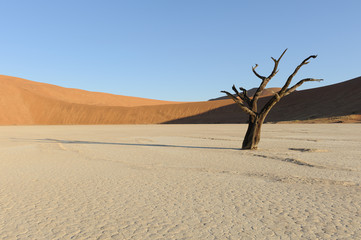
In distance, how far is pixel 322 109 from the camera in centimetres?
Answer: 4538

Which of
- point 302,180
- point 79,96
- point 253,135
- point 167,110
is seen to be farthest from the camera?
point 79,96

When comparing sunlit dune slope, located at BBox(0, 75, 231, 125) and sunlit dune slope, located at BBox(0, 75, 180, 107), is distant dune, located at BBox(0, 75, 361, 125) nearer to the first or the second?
sunlit dune slope, located at BBox(0, 75, 231, 125)

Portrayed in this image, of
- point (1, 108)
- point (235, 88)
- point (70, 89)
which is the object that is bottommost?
point (235, 88)

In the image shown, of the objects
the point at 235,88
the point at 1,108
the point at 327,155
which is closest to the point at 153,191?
the point at 327,155

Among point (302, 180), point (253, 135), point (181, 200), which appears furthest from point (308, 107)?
point (181, 200)

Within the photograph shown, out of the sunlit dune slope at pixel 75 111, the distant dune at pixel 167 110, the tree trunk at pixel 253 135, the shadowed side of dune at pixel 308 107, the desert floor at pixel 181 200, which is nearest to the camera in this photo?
the desert floor at pixel 181 200

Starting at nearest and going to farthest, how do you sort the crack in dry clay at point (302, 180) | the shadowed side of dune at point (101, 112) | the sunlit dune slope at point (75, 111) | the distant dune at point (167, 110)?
1. the crack in dry clay at point (302, 180)
2. the distant dune at point (167, 110)
3. the sunlit dune slope at point (75, 111)
4. the shadowed side of dune at point (101, 112)

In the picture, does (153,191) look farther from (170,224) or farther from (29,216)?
(29,216)

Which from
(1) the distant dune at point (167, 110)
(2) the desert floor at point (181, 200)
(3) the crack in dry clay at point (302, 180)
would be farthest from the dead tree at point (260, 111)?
(1) the distant dune at point (167, 110)

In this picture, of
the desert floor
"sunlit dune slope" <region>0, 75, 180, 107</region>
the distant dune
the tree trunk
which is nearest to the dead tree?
the tree trunk

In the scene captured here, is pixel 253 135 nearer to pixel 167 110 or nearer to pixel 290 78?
pixel 290 78

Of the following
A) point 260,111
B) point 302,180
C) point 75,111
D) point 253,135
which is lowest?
point 302,180

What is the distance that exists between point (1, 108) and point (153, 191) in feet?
184

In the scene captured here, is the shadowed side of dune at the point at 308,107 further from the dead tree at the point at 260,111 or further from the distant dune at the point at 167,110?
the dead tree at the point at 260,111
